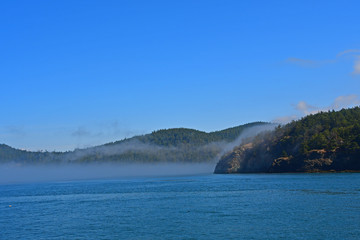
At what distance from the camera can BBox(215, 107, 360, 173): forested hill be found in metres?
150

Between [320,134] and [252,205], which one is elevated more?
[320,134]

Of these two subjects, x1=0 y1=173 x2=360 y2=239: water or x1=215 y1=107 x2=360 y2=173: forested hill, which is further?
x1=215 y1=107 x2=360 y2=173: forested hill

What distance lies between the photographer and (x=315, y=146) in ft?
523

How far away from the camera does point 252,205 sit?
63.6m

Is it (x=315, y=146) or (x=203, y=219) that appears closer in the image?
(x=203, y=219)

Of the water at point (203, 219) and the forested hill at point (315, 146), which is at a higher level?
the forested hill at point (315, 146)

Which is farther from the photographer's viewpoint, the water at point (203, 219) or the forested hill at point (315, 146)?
the forested hill at point (315, 146)

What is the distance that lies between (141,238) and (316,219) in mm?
21892

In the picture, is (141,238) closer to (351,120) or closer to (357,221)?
(357,221)

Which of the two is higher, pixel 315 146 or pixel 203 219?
pixel 315 146

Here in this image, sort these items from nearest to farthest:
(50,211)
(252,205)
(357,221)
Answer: (357,221) → (252,205) → (50,211)

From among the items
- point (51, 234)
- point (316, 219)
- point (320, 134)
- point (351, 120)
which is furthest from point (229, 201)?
point (351, 120)

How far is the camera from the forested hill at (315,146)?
150 metres

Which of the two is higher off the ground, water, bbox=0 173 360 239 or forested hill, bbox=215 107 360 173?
forested hill, bbox=215 107 360 173
